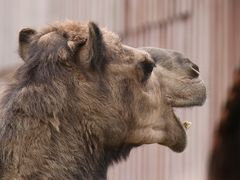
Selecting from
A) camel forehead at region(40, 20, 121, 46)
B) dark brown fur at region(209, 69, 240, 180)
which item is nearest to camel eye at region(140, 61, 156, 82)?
camel forehead at region(40, 20, 121, 46)

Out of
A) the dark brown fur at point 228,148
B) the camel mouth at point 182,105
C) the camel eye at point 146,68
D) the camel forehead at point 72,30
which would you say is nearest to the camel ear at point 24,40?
the camel forehead at point 72,30

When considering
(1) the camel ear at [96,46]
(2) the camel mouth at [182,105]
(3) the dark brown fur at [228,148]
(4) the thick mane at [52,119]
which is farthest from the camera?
(2) the camel mouth at [182,105]

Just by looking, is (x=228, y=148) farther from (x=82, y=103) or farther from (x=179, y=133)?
(x=179, y=133)

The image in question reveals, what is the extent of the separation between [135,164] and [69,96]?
6434 millimetres

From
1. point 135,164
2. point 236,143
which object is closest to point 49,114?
point 236,143

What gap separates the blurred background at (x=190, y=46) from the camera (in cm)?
1043

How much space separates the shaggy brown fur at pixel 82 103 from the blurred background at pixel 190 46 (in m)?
4.20

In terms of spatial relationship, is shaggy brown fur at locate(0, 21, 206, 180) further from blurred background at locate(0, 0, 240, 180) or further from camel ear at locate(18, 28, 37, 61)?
blurred background at locate(0, 0, 240, 180)

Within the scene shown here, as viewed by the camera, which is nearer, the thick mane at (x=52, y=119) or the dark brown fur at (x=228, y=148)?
the dark brown fur at (x=228, y=148)

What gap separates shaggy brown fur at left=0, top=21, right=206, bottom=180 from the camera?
15.9 ft

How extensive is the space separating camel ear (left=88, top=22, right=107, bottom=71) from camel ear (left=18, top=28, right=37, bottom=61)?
42cm

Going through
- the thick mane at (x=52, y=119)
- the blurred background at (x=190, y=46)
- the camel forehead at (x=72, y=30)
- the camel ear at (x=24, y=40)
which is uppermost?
the camel forehead at (x=72, y=30)

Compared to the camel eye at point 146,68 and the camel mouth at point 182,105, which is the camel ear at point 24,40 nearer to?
the camel eye at point 146,68

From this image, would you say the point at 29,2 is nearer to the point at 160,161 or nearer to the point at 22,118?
the point at 160,161
